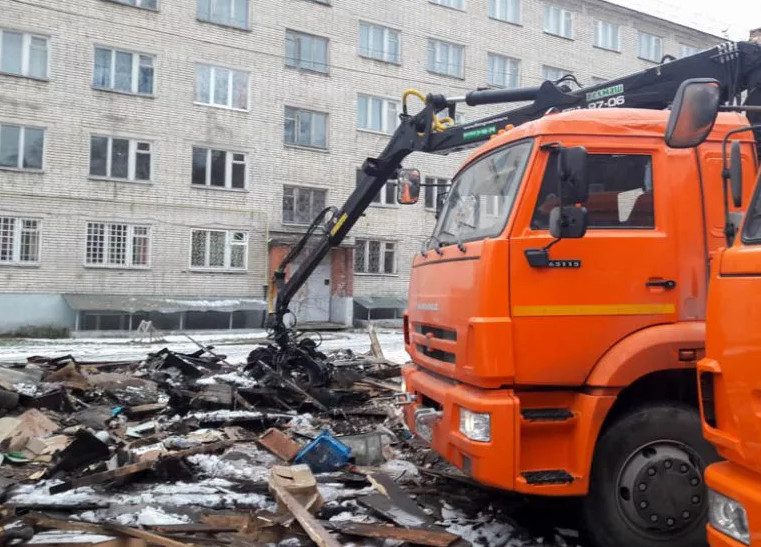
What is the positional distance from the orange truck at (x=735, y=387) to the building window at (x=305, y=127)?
22671 millimetres

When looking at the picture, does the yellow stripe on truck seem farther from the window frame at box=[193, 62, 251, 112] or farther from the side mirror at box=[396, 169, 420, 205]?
the window frame at box=[193, 62, 251, 112]

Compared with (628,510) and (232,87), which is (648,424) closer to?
(628,510)

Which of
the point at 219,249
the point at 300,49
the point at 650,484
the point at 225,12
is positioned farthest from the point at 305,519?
the point at 300,49

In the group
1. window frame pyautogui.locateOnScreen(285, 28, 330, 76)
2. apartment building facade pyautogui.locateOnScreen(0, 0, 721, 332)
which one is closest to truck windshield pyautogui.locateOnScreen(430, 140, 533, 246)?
apartment building facade pyautogui.locateOnScreen(0, 0, 721, 332)

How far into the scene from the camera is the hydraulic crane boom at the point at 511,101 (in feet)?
19.5

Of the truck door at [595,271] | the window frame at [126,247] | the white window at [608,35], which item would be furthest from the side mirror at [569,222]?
the white window at [608,35]

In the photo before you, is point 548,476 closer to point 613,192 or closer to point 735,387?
point 735,387

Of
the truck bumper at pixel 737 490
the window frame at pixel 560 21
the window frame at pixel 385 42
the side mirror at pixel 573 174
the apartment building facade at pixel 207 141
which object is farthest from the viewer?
the window frame at pixel 560 21

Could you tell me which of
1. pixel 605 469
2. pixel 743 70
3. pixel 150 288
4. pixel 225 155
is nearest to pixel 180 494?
pixel 605 469

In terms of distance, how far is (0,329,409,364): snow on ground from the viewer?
14797mm

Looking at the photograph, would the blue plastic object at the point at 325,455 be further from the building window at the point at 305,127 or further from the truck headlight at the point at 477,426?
the building window at the point at 305,127

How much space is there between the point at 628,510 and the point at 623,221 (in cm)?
196

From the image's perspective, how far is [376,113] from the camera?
26719 mm

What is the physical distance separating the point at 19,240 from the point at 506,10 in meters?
22.1
